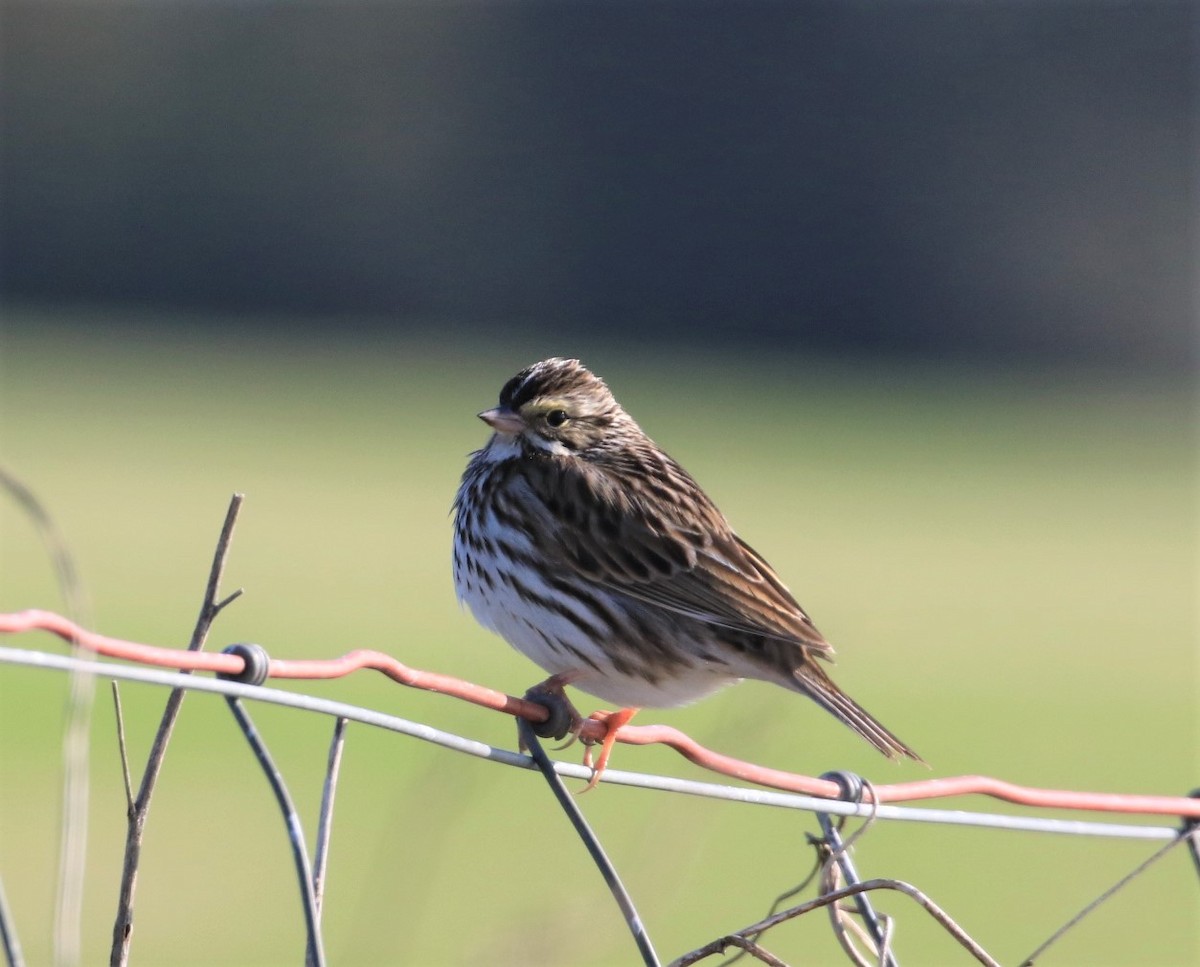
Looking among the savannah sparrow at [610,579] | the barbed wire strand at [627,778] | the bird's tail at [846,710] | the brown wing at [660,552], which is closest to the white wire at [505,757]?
the barbed wire strand at [627,778]

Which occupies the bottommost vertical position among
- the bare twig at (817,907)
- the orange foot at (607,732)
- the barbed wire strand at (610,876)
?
the bare twig at (817,907)

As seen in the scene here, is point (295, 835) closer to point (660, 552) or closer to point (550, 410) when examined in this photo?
Answer: point (660, 552)

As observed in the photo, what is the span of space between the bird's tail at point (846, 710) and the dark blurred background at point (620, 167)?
168ft

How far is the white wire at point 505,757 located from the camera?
195 cm

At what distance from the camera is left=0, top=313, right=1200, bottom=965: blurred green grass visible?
1438cm

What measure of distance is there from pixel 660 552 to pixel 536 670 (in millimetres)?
17988

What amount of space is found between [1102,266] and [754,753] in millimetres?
54205

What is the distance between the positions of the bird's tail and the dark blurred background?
51.3 metres

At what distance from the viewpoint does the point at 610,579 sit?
4.34m

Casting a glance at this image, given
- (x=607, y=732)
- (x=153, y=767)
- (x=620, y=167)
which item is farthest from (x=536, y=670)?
(x=620, y=167)

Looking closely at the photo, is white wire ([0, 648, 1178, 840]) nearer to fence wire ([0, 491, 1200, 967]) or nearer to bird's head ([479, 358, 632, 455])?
fence wire ([0, 491, 1200, 967])

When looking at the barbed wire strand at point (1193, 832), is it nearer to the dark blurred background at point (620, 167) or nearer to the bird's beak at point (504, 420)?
the bird's beak at point (504, 420)

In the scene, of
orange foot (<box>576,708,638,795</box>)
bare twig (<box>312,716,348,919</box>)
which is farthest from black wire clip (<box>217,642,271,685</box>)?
orange foot (<box>576,708,638,795</box>)

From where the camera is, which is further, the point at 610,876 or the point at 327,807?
the point at 610,876
